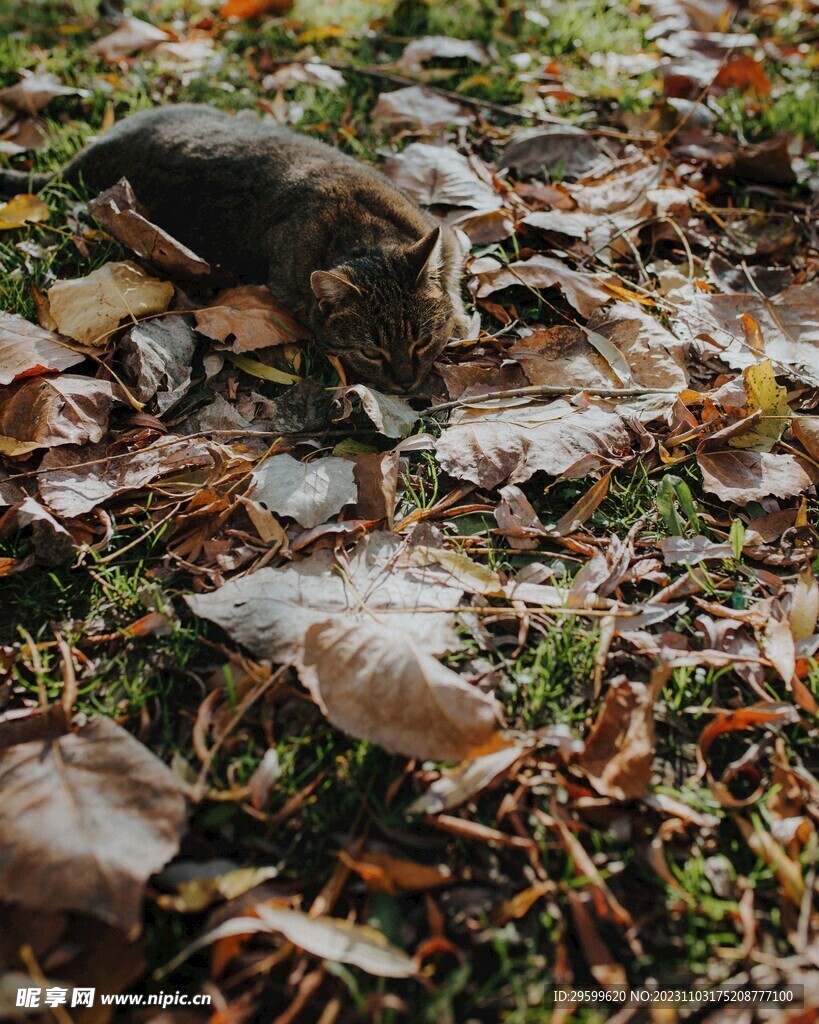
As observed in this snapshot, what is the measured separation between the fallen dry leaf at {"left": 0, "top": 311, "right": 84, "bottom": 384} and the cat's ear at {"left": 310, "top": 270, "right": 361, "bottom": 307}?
0.95m

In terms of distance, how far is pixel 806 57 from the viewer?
17.1 feet

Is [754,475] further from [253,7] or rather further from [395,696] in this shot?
[253,7]

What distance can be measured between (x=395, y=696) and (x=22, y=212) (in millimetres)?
3097

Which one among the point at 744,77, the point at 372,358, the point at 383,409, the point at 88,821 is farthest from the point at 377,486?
the point at 744,77

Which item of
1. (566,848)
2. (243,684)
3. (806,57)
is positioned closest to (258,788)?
(243,684)

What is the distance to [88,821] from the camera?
1620mm

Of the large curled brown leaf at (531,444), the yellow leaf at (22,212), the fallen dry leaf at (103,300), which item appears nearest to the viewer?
the large curled brown leaf at (531,444)

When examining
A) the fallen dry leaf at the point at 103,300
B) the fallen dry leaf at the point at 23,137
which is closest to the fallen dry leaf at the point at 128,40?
the fallen dry leaf at the point at 23,137

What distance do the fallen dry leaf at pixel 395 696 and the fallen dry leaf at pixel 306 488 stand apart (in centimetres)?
56

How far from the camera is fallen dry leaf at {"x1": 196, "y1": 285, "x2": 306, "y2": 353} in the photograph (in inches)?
120

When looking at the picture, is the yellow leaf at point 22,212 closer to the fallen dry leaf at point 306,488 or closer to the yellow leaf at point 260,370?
the yellow leaf at point 260,370

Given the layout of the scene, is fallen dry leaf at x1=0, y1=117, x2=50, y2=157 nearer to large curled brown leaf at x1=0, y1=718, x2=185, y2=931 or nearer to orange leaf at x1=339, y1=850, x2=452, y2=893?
large curled brown leaf at x1=0, y1=718, x2=185, y2=931

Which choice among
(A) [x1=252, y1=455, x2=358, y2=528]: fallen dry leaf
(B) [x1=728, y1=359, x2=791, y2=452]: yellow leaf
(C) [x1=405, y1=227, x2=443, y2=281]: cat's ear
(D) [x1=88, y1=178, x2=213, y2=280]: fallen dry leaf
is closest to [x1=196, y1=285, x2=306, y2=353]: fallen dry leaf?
(D) [x1=88, y1=178, x2=213, y2=280]: fallen dry leaf

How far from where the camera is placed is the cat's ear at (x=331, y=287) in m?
2.90
